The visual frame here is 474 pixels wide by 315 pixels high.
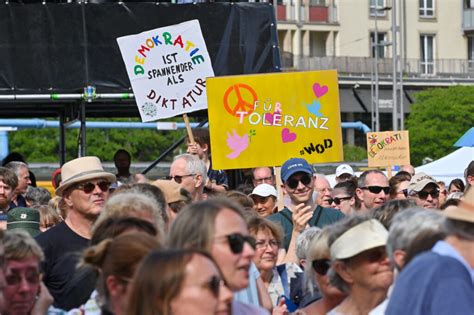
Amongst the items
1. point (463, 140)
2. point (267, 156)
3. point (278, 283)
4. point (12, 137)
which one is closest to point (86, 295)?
point (278, 283)

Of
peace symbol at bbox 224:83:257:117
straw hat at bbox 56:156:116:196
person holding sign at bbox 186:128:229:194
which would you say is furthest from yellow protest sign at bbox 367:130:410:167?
Result: straw hat at bbox 56:156:116:196

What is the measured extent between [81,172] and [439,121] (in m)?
56.6

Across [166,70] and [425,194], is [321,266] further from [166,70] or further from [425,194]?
[166,70]

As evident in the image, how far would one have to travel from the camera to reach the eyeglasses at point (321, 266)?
6168mm

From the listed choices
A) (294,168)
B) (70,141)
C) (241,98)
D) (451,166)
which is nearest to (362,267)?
(294,168)

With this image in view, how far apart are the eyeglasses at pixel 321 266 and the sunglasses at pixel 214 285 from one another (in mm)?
1608

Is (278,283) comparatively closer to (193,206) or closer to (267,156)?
(193,206)

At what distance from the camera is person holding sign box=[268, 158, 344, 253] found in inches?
359

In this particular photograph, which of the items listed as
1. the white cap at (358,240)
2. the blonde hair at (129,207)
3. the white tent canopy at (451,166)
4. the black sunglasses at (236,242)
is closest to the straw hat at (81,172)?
the blonde hair at (129,207)

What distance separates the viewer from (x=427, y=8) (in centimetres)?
7788

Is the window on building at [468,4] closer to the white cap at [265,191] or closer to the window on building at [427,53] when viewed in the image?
the window on building at [427,53]

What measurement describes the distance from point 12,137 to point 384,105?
773 inches

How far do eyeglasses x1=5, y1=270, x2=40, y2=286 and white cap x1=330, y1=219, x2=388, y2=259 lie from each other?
1.29 m

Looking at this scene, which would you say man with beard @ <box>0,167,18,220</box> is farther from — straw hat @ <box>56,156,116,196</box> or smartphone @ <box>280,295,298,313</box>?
smartphone @ <box>280,295,298,313</box>
